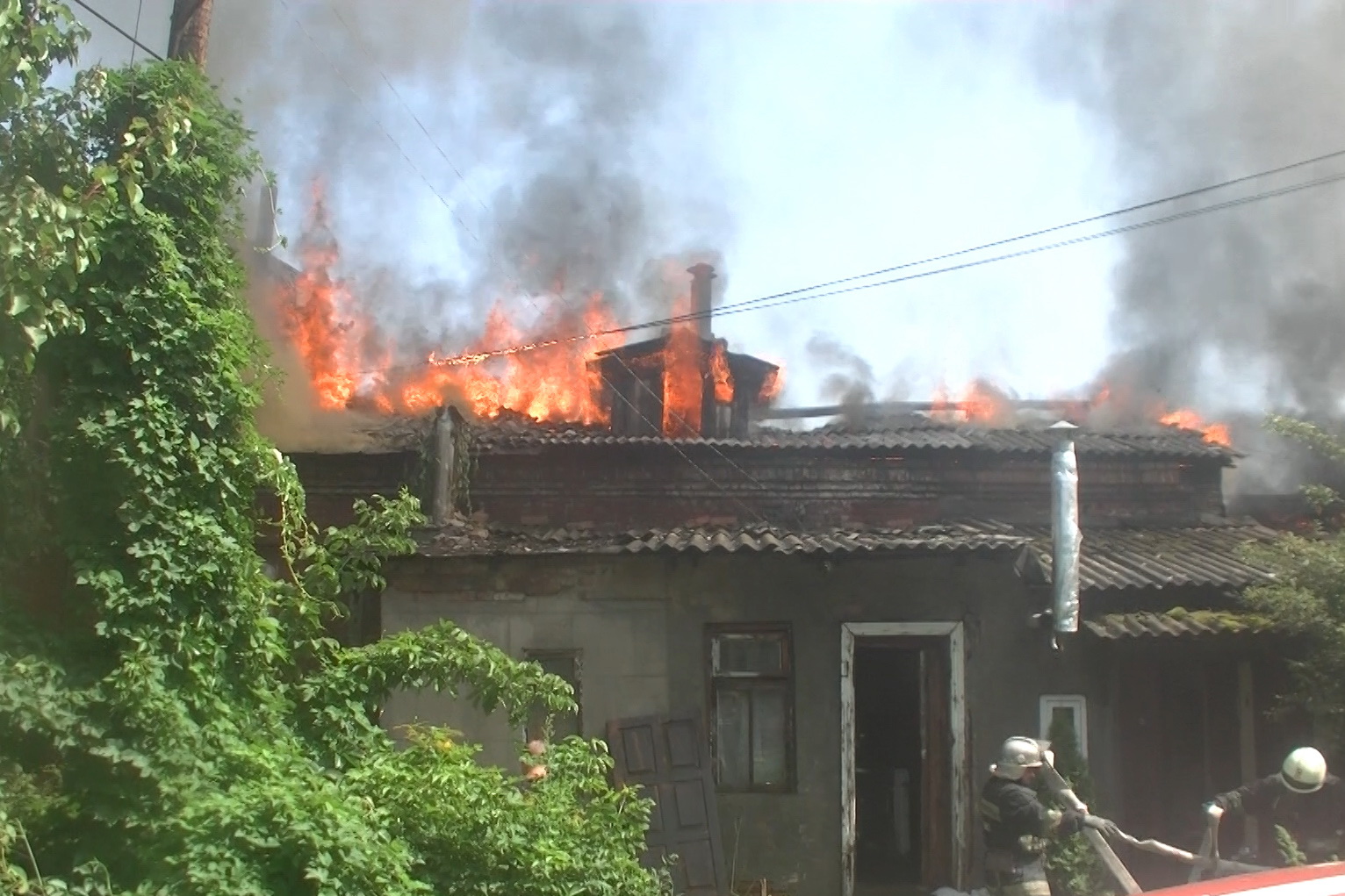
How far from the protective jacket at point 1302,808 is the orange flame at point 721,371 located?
12580 mm

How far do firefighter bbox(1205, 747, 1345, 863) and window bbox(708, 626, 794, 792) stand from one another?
Answer: 150 inches

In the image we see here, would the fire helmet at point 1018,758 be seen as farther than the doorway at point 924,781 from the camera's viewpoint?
No

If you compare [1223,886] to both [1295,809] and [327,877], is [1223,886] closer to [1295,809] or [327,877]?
[327,877]

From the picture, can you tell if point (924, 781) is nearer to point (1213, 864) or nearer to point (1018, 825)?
point (1018, 825)

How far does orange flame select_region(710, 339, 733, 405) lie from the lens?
20.9m

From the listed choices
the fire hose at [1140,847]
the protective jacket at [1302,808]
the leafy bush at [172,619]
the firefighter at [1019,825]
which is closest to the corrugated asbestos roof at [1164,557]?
the protective jacket at [1302,808]

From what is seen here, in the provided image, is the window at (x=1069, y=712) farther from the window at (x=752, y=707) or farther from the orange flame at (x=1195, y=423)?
the orange flame at (x=1195, y=423)

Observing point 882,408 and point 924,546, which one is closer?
point 924,546

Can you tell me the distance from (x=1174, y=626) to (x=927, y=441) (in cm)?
606

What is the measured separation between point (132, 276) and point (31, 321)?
2.70 feet

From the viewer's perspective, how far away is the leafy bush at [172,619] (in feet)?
18.4

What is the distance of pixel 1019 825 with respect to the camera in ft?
23.0

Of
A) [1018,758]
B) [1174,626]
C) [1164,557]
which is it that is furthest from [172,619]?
[1164,557]

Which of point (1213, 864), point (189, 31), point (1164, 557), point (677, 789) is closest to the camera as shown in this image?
point (1213, 864)
